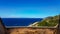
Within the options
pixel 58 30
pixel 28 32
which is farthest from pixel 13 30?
pixel 58 30

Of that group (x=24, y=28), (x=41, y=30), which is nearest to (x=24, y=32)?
(x=24, y=28)

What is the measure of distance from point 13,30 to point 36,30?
1231 mm

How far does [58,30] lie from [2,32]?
2.90m

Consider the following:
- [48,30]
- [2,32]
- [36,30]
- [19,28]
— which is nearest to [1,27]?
[2,32]

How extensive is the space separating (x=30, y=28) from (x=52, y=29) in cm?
115

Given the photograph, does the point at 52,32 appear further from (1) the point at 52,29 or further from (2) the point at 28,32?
(2) the point at 28,32

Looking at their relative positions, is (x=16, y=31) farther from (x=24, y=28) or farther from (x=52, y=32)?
(x=52, y=32)

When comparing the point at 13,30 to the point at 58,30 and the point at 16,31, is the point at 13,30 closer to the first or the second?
the point at 16,31

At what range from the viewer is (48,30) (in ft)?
33.8

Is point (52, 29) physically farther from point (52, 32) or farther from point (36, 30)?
point (36, 30)

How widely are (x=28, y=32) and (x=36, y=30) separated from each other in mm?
440

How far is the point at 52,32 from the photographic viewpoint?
10312mm

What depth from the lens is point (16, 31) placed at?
10.5 metres

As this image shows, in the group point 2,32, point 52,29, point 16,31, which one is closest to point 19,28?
point 16,31
